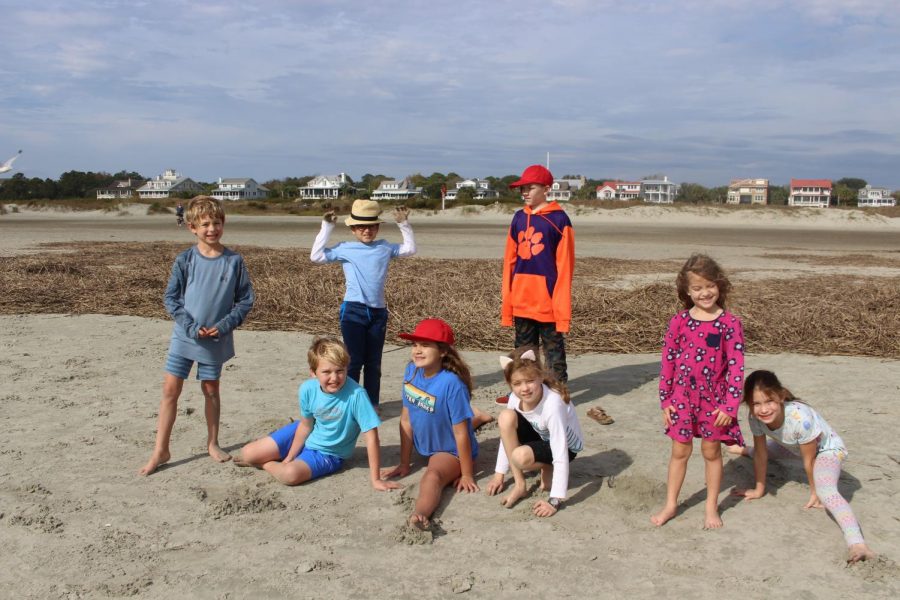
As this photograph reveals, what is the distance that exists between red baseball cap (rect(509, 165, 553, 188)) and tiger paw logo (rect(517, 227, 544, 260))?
38cm

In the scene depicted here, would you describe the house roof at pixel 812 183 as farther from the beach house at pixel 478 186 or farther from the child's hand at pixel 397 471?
the child's hand at pixel 397 471

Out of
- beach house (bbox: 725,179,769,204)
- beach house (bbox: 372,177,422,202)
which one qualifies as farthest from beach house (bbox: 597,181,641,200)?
beach house (bbox: 372,177,422,202)

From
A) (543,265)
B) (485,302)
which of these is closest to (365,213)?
(543,265)

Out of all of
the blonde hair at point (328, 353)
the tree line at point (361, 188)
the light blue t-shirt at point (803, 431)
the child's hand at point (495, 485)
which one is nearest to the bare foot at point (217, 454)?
the blonde hair at point (328, 353)

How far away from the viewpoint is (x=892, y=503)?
4.07 m

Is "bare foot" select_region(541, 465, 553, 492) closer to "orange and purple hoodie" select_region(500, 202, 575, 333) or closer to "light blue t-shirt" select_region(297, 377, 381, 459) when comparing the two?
"light blue t-shirt" select_region(297, 377, 381, 459)

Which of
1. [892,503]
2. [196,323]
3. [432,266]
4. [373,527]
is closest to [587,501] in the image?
[373,527]

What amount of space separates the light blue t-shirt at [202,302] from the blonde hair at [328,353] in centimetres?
57

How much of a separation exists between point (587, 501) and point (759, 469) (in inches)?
40.4

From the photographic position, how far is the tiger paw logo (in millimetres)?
5773

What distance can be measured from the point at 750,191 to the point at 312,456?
153919mm

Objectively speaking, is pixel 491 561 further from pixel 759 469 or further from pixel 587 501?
pixel 759 469

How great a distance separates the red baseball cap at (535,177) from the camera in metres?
5.67

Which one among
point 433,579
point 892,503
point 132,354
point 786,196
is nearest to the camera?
point 433,579
